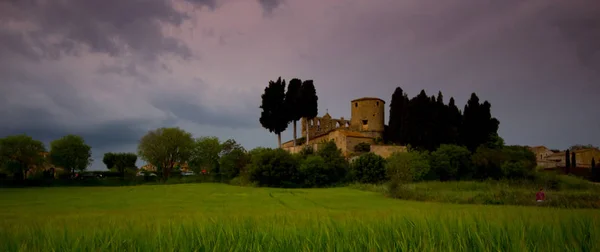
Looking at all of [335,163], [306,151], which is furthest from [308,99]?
[335,163]

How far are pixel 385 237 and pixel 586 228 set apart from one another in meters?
2.40

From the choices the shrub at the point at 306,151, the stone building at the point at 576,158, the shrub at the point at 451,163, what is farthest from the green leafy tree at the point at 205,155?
the stone building at the point at 576,158

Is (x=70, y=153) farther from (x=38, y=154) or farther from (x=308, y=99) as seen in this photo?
(x=308, y=99)

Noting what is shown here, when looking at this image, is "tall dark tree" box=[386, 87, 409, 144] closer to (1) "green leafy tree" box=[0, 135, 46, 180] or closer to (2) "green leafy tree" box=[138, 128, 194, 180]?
(2) "green leafy tree" box=[138, 128, 194, 180]

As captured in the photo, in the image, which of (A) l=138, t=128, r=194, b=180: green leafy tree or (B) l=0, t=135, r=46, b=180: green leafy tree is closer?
(B) l=0, t=135, r=46, b=180: green leafy tree

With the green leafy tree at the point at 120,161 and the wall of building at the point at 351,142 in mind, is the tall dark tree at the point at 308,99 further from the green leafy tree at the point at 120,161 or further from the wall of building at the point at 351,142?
the green leafy tree at the point at 120,161

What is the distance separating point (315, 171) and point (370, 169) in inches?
249

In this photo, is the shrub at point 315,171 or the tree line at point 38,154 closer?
the shrub at point 315,171

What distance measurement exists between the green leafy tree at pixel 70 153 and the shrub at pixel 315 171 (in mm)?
40670

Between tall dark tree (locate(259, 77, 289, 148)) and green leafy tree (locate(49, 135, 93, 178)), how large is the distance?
3165cm

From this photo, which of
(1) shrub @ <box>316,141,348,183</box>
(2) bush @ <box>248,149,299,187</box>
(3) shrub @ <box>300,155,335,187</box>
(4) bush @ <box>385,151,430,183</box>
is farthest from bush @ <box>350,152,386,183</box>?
(2) bush @ <box>248,149,299,187</box>

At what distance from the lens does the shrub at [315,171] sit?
4414cm

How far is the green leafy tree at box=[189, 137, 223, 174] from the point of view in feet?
221

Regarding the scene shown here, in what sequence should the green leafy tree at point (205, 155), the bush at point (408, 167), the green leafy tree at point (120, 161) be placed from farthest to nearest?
the green leafy tree at point (120, 161) → the green leafy tree at point (205, 155) → the bush at point (408, 167)
